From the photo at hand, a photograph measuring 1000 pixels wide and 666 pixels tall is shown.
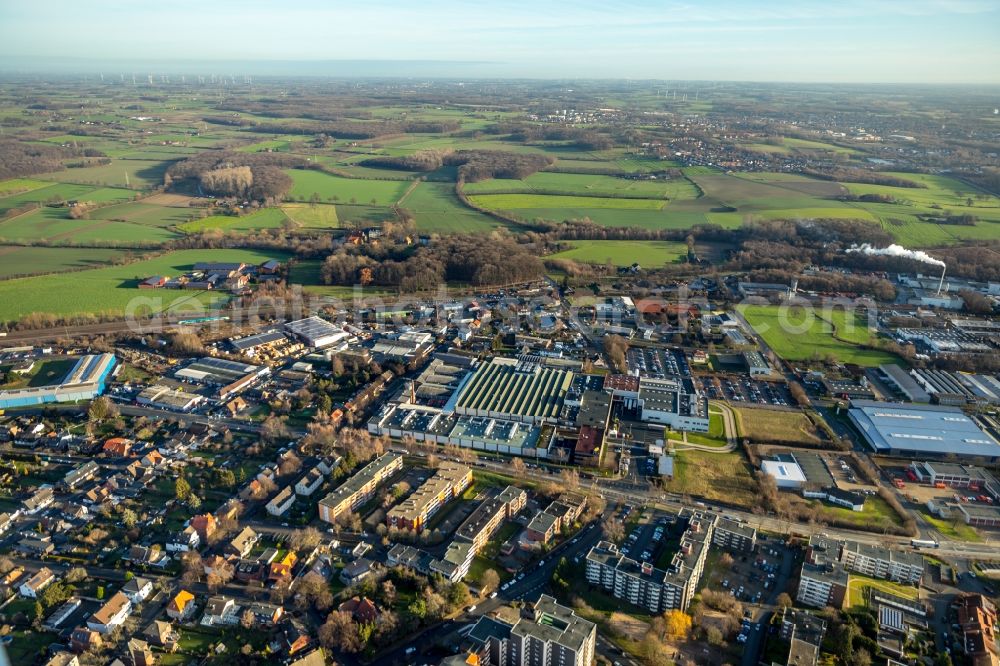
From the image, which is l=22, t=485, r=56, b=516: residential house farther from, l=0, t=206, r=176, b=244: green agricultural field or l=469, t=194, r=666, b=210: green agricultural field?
l=469, t=194, r=666, b=210: green agricultural field

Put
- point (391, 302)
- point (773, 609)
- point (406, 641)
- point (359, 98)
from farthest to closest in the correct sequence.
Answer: point (359, 98) < point (391, 302) < point (773, 609) < point (406, 641)

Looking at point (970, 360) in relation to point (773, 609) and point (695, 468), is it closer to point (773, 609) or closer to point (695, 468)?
point (695, 468)

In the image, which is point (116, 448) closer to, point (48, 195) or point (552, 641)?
point (552, 641)

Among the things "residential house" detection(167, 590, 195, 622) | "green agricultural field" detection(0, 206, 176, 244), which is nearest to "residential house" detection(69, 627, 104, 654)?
"residential house" detection(167, 590, 195, 622)

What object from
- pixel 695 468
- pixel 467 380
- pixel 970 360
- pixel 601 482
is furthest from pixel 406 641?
pixel 970 360

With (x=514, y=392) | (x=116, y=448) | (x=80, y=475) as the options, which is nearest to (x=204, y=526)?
(x=80, y=475)
